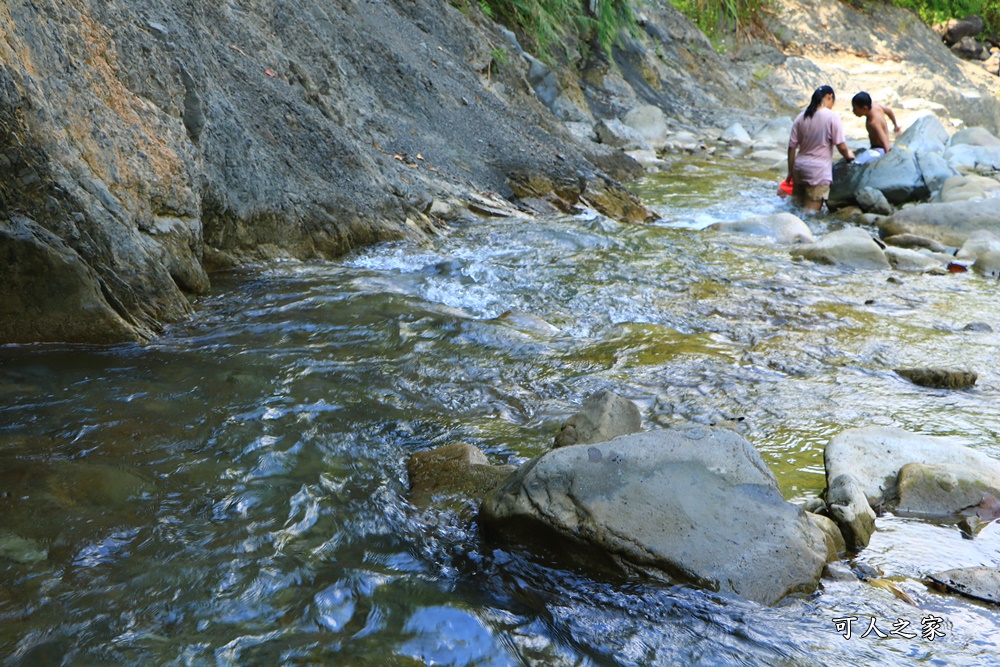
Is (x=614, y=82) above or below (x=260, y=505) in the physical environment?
above

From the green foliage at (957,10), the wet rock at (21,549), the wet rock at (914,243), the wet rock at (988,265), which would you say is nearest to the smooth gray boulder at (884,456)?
the wet rock at (21,549)

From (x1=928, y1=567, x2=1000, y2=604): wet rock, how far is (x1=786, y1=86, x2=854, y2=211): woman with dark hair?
26.4ft

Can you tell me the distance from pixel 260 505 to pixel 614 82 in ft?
49.3

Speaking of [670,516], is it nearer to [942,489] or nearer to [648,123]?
[942,489]

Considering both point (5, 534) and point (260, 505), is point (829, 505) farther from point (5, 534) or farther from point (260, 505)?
point (5, 534)

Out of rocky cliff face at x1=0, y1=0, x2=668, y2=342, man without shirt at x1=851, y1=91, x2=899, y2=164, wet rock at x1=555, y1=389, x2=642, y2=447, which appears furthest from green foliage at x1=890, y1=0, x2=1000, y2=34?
wet rock at x1=555, y1=389, x2=642, y2=447

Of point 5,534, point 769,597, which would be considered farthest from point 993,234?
point 5,534

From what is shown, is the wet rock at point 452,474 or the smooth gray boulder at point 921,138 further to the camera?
the smooth gray boulder at point 921,138

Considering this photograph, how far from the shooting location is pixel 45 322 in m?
3.75

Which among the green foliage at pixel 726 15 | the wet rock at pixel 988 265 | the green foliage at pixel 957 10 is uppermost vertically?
the green foliage at pixel 957 10

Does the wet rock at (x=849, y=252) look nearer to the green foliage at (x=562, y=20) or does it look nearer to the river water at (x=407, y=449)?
the river water at (x=407, y=449)

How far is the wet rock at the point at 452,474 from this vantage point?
2.82m

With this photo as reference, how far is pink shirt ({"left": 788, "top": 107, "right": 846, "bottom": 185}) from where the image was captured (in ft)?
31.2

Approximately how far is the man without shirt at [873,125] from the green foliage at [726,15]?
454 inches
